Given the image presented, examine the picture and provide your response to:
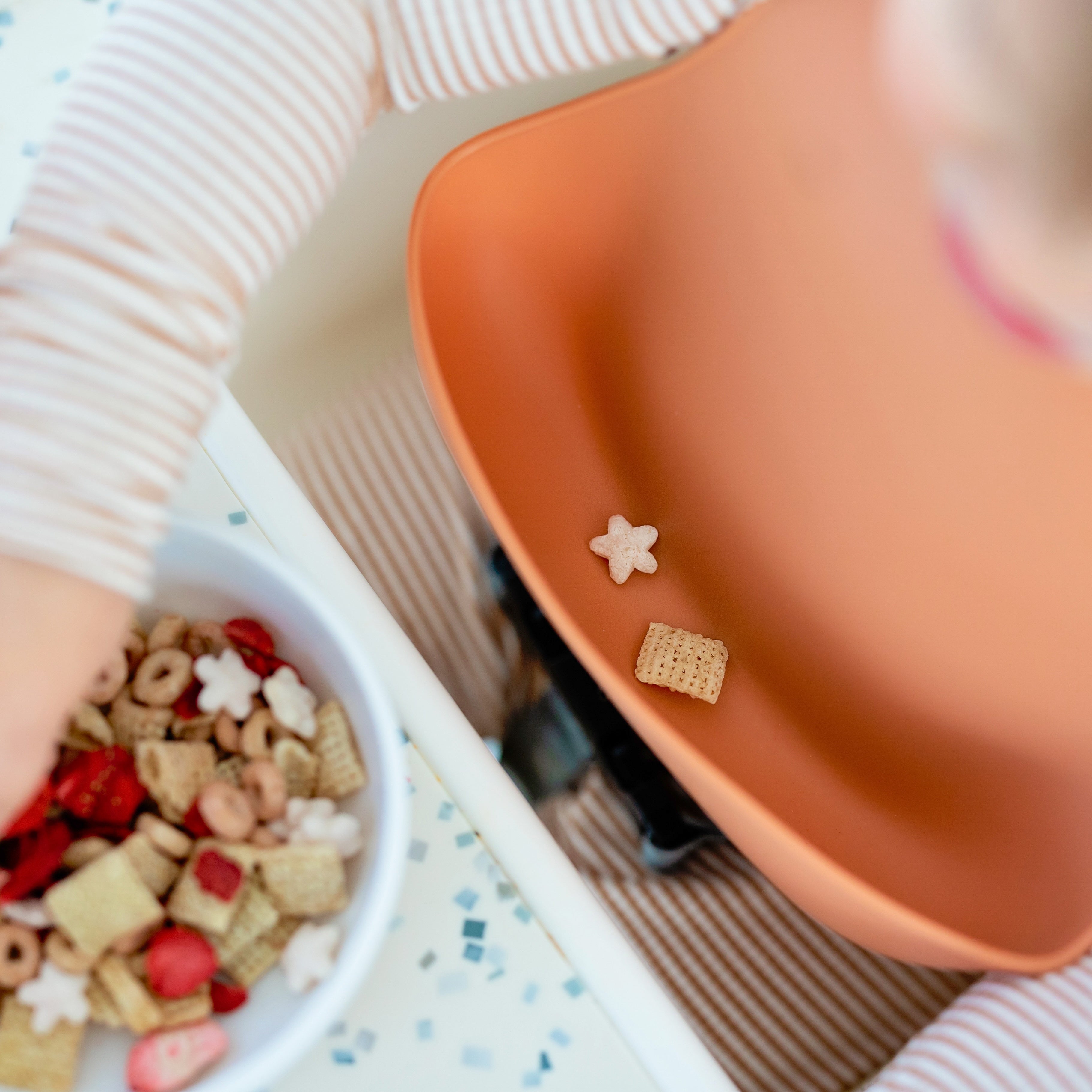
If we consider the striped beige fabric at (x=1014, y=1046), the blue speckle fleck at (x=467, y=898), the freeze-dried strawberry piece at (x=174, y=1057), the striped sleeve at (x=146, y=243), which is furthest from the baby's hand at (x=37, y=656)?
the striped beige fabric at (x=1014, y=1046)

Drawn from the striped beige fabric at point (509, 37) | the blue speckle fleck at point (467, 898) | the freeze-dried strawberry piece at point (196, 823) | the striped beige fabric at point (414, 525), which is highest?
the striped beige fabric at point (509, 37)

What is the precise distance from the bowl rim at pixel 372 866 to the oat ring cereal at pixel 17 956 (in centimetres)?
5

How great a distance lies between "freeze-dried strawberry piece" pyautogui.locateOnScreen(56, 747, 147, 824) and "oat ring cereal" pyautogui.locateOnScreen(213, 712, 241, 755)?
41mm

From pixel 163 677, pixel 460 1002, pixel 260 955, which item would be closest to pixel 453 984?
pixel 460 1002

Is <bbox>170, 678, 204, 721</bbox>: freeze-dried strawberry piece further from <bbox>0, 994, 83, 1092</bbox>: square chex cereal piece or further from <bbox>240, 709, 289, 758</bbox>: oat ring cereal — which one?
<bbox>0, 994, 83, 1092</bbox>: square chex cereal piece

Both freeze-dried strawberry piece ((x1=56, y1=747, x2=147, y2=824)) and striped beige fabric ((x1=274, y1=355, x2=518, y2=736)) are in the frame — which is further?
striped beige fabric ((x1=274, y1=355, x2=518, y2=736))

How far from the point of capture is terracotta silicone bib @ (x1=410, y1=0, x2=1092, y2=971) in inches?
22.6

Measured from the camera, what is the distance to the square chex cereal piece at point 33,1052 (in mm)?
380

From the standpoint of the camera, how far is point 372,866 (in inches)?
16.3

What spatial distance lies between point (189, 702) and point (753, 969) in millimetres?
478

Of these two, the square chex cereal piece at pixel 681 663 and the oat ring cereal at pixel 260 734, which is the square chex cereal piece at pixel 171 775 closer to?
the oat ring cereal at pixel 260 734

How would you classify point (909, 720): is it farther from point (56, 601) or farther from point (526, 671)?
point (56, 601)

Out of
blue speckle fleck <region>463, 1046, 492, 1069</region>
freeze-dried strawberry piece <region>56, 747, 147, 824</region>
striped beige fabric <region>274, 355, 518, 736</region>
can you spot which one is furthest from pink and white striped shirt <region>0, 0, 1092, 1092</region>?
striped beige fabric <region>274, 355, 518, 736</region>

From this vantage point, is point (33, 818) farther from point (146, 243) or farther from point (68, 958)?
point (146, 243)
